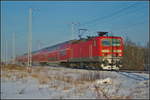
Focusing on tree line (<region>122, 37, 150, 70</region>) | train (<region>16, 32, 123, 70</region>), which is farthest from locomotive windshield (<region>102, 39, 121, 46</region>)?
tree line (<region>122, 37, 150, 70</region>)

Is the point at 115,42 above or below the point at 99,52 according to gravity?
above

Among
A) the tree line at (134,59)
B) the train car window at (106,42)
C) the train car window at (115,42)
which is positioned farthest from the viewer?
the tree line at (134,59)

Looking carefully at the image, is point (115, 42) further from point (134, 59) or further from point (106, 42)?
point (134, 59)

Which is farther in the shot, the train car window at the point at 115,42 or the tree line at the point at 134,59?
the tree line at the point at 134,59

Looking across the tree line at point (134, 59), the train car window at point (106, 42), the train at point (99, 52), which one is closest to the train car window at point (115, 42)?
the train at point (99, 52)

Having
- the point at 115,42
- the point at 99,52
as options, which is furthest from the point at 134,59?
the point at 99,52

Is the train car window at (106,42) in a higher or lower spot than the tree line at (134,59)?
higher

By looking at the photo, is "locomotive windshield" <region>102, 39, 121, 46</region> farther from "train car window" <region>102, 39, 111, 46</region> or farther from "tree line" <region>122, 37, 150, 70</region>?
"tree line" <region>122, 37, 150, 70</region>

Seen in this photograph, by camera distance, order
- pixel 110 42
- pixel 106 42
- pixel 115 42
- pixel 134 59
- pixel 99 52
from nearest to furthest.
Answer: pixel 99 52
pixel 106 42
pixel 110 42
pixel 115 42
pixel 134 59

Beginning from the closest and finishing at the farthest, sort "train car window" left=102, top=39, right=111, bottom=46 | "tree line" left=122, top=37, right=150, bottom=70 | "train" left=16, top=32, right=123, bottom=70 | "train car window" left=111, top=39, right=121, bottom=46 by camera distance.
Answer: "train" left=16, top=32, right=123, bottom=70 → "train car window" left=102, top=39, right=111, bottom=46 → "train car window" left=111, top=39, right=121, bottom=46 → "tree line" left=122, top=37, right=150, bottom=70

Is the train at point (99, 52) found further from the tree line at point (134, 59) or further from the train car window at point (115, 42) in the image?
the tree line at point (134, 59)

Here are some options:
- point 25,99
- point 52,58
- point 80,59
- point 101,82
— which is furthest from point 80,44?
point 25,99

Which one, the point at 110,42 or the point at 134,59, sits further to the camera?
the point at 134,59

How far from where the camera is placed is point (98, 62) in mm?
23062
